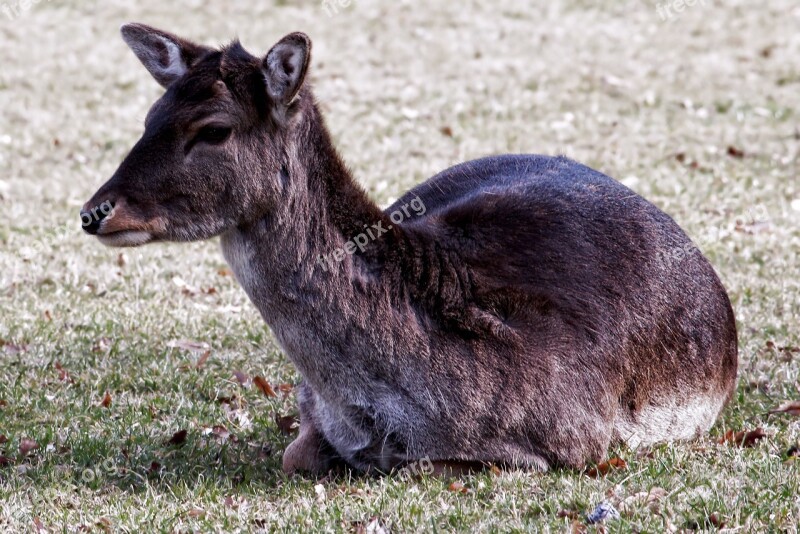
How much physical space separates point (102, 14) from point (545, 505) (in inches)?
554

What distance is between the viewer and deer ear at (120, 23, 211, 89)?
5.15 m

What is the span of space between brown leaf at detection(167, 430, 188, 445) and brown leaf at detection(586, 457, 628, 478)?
1958mm

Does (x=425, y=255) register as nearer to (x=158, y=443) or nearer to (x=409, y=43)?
(x=158, y=443)

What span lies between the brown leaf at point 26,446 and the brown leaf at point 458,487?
2.05 meters

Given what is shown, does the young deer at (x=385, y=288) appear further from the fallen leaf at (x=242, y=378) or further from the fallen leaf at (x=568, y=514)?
the fallen leaf at (x=242, y=378)

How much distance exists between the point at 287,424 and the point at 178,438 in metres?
0.56

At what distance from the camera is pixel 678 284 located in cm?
573

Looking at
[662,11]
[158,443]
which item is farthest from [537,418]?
[662,11]

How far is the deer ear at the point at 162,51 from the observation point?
5148 millimetres

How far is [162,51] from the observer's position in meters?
5.27

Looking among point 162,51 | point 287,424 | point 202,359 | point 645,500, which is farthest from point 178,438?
point 645,500

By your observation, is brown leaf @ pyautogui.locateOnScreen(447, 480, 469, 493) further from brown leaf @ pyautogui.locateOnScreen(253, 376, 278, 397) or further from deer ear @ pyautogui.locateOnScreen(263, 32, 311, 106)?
brown leaf @ pyautogui.locateOnScreen(253, 376, 278, 397)

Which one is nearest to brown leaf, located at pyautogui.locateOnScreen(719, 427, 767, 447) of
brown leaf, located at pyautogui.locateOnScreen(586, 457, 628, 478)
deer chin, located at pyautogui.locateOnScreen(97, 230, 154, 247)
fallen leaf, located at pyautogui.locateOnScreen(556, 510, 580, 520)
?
Result: brown leaf, located at pyautogui.locateOnScreen(586, 457, 628, 478)

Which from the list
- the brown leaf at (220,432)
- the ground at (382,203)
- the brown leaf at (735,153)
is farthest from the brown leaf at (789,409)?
the brown leaf at (735,153)
